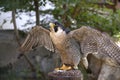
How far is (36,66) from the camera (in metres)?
4.78

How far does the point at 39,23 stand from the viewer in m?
4.48

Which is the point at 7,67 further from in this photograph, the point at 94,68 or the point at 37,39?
the point at 37,39

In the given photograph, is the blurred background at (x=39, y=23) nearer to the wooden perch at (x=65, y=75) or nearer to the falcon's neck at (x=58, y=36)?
the falcon's neck at (x=58, y=36)

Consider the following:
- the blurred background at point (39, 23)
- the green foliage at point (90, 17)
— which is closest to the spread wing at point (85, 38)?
the blurred background at point (39, 23)

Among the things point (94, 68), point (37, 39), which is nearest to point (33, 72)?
point (94, 68)

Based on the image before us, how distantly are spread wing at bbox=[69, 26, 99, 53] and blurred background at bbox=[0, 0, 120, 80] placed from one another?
0.96 m

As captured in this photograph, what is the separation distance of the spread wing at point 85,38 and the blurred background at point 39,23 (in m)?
0.96

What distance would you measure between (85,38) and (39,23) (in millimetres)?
1691

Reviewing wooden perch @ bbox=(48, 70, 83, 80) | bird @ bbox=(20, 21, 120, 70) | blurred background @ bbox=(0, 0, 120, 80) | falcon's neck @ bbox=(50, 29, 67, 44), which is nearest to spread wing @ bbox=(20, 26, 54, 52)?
bird @ bbox=(20, 21, 120, 70)

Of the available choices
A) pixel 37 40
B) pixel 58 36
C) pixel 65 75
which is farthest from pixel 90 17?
pixel 65 75

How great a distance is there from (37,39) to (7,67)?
1835mm

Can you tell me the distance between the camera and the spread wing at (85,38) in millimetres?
2825

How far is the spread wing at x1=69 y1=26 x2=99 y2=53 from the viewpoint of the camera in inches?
111

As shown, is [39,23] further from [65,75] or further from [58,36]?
[65,75]
